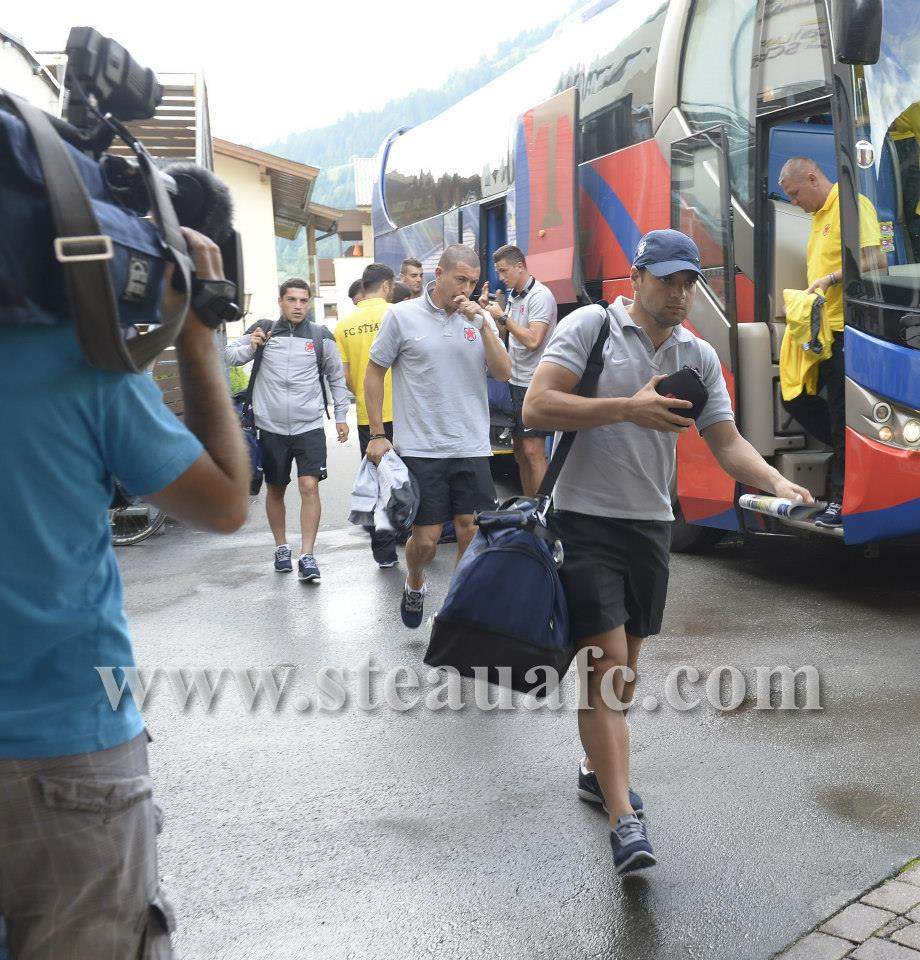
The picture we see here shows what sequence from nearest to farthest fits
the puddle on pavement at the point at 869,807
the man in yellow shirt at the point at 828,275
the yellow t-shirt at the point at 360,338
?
1. the puddle on pavement at the point at 869,807
2. the man in yellow shirt at the point at 828,275
3. the yellow t-shirt at the point at 360,338

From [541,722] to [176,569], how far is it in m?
4.50

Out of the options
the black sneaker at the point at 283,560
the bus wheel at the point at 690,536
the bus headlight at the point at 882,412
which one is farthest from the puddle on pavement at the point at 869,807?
the black sneaker at the point at 283,560

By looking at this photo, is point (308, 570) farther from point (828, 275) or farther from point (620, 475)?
point (620, 475)

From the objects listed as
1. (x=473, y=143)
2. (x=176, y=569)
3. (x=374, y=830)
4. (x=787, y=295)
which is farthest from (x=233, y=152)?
(x=374, y=830)

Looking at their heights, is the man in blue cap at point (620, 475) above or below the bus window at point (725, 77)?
below

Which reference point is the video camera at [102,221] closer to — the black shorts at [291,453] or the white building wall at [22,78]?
→ the black shorts at [291,453]

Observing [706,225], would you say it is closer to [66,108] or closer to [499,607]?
[499,607]

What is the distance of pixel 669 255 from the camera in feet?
A: 11.7

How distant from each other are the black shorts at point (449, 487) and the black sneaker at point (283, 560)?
238 centimetres

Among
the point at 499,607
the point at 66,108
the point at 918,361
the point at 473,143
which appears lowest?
the point at 499,607

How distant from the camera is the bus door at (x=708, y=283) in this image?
6.87 m

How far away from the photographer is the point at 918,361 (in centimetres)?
579

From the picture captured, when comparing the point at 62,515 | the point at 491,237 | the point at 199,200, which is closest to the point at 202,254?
the point at 199,200

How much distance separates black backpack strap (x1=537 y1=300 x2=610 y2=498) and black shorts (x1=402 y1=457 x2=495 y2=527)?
2.38 m
